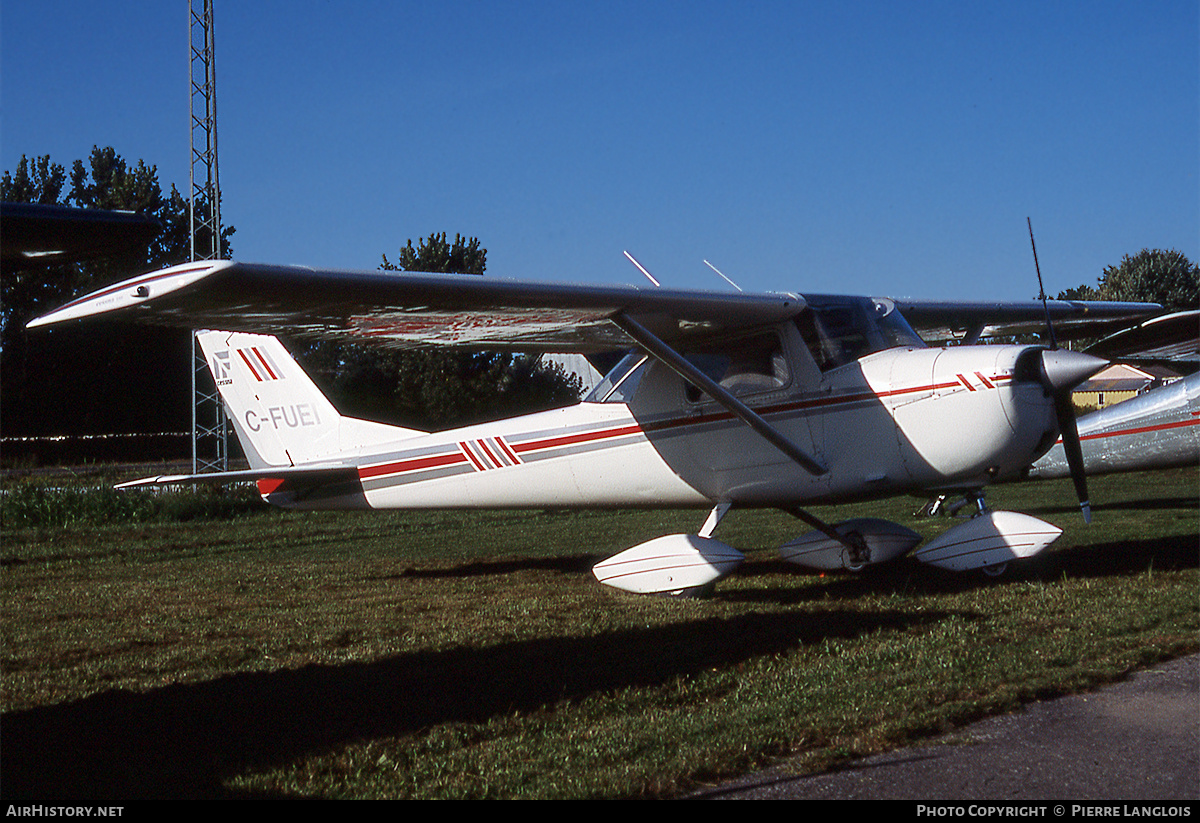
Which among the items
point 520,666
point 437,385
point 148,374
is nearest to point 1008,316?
point 520,666

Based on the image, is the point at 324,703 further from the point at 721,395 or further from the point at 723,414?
the point at 723,414

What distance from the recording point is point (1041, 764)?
135 inches

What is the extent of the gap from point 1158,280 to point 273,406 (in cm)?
5074

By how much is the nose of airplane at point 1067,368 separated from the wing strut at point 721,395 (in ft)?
5.82

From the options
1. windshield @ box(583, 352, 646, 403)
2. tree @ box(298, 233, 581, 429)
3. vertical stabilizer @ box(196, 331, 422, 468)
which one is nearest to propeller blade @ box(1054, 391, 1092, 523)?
windshield @ box(583, 352, 646, 403)

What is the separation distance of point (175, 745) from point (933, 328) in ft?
30.5

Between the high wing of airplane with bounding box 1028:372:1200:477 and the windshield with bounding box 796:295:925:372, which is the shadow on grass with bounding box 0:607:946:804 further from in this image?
the high wing of airplane with bounding box 1028:372:1200:477

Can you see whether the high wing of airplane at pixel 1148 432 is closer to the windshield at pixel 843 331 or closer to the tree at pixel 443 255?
the windshield at pixel 843 331

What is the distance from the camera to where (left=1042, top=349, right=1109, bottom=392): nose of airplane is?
716cm

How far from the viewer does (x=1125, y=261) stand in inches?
2096

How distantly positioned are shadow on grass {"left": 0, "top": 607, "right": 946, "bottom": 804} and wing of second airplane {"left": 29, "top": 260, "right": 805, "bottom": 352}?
188 cm

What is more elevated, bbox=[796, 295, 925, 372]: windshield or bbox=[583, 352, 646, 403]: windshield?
bbox=[796, 295, 925, 372]: windshield

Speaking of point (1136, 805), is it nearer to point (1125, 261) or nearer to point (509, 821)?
point (509, 821)

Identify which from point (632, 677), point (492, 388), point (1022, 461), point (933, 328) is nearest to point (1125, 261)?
point (492, 388)
